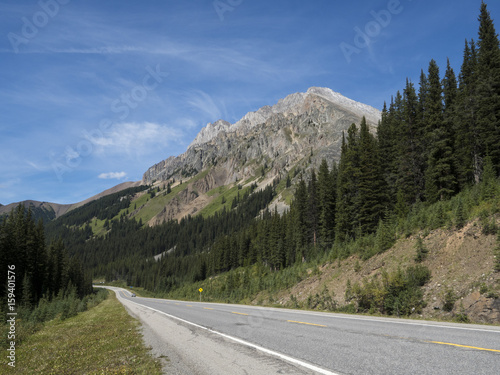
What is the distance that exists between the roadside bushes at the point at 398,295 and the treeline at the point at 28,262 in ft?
170

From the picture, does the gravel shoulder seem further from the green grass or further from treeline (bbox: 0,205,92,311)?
treeline (bbox: 0,205,92,311)

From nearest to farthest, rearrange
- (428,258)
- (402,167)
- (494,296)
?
(494,296) < (428,258) < (402,167)

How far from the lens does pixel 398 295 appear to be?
57.1ft

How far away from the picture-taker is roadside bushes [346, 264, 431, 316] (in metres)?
16.4

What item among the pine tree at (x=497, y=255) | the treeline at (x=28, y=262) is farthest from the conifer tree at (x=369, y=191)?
the treeline at (x=28, y=262)

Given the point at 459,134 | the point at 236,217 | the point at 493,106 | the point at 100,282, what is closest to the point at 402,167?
the point at 459,134

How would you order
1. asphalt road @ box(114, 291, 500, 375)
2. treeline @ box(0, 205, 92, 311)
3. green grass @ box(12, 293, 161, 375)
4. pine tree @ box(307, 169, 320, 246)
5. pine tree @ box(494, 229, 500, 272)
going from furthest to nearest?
pine tree @ box(307, 169, 320, 246) → treeline @ box(0, 205, 92, 311) → pine tree @ box(494, 229, 500, 272) → green grass @ box(12, 293, 161, 375) → asphalt road @ box(114, 291, 500, 375)

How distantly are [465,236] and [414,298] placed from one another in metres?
6.56

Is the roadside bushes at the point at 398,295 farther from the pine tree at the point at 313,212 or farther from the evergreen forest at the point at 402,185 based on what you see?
the pine tree at the point at 313,212

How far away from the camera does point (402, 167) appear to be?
38.9 metres

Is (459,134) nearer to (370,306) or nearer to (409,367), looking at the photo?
(370,306)

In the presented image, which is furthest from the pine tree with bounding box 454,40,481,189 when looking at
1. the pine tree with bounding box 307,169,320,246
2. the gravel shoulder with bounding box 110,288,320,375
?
the gravel shoulder with bounding box 110,288,320,375

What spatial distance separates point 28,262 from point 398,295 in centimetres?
6764

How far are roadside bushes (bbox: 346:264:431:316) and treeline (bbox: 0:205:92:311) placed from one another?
170ft
